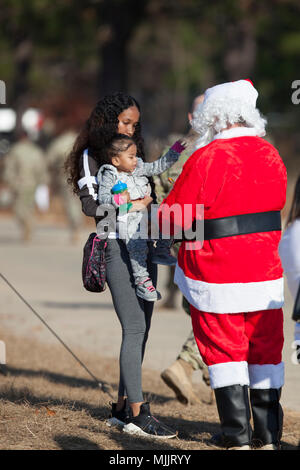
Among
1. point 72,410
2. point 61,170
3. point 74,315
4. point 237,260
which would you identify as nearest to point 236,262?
point 237,260

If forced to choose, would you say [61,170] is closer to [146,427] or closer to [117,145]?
[117,145]

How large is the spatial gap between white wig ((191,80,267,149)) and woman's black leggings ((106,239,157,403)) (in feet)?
2.66

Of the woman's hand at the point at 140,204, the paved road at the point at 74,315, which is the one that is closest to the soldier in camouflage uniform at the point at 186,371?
the paved road at the point at 74,315

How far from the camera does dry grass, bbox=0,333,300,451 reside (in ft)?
16.3

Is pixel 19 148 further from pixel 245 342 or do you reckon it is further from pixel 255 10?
pixel 245 342

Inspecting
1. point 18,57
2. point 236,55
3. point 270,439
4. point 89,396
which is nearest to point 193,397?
point 89,396

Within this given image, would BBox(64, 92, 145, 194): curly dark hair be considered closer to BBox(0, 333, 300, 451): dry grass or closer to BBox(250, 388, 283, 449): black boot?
BBox(0, 333, 300, 451): dry grass

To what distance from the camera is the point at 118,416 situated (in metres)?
5.46

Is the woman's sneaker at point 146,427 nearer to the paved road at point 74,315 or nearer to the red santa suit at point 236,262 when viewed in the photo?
the red santa suit at point 236,262

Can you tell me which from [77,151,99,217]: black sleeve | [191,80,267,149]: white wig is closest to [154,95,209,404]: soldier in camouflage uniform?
[77,151,99,217]: black sleeve

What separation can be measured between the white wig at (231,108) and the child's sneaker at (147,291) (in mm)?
828

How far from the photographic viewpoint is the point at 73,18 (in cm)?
2300

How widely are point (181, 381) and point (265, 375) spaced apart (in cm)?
187

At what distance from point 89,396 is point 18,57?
24888 millimetres
